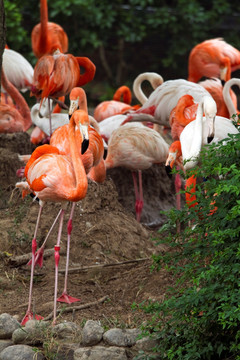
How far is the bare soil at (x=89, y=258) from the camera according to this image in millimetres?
4516

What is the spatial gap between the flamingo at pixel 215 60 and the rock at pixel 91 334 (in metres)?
5.55

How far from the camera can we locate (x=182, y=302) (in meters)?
3.43

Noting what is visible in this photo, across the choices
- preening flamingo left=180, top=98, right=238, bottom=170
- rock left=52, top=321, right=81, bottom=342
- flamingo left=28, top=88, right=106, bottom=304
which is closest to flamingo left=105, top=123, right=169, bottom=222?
flamingo left=28, top=88, right=106, bottom=304

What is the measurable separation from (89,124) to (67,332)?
1.62 metres

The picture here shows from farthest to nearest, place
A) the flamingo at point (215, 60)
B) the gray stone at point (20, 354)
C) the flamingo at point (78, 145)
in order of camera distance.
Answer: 1. the flamingo at point (215, 60)
2. the flamingo at point (78, 145)
3. the gray stone at point (20, 354)

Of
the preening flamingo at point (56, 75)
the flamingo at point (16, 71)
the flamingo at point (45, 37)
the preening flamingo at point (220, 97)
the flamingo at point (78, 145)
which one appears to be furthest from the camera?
the flamingo at point (16, 71)

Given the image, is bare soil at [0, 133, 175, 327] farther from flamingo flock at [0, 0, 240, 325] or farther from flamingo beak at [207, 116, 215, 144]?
flamingo beak at [207, 116, 215, 144]

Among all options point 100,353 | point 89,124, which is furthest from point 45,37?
point 100,353

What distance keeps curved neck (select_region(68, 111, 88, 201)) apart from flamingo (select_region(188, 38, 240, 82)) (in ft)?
14.7

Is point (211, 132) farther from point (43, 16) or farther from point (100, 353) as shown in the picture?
point (43, 16)

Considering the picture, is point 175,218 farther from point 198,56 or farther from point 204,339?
point 198,56

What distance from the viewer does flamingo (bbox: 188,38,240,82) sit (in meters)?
8.78

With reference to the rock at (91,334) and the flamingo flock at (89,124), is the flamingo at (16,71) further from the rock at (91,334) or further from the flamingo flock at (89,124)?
the rock at (91,334)

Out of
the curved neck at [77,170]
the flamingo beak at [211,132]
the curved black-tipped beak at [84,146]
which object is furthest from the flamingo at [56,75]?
the curved black-tipped beak at [84,146]
